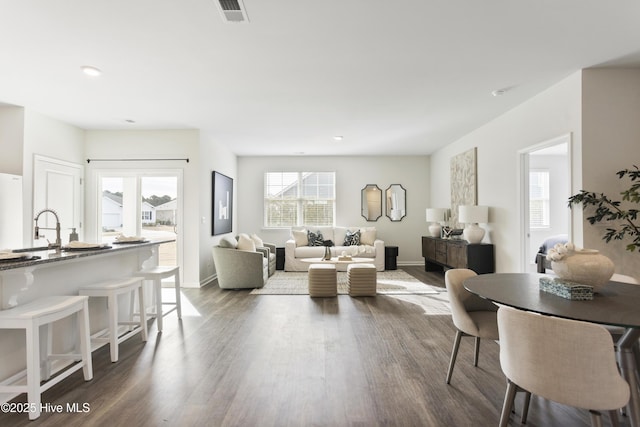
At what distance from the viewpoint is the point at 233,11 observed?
7.72ft

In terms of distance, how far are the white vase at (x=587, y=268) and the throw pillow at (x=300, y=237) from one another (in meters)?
5.72

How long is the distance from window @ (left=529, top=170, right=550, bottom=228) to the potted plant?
15.7 ft

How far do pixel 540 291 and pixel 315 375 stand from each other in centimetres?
163

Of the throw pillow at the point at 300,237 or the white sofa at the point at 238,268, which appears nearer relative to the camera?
the white sofa at the point at 238,268

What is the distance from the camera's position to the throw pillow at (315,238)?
746cm

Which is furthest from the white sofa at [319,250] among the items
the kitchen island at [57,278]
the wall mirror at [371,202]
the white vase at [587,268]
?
the white vase at [587,268]

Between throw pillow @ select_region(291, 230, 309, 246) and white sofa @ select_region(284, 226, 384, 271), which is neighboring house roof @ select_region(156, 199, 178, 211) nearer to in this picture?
white sofa @ select_region(284, 226, 384, 271)

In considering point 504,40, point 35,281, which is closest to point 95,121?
point 35,281

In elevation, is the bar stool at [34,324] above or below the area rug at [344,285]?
above

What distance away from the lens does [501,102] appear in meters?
4.32

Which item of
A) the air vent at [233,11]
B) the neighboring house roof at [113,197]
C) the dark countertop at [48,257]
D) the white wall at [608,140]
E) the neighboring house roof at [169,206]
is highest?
the air vent at [233,11]

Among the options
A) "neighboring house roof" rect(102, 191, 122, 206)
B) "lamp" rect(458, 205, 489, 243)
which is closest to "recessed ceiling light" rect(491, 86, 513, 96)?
"lamp" rect(458, 205, 489, 243)

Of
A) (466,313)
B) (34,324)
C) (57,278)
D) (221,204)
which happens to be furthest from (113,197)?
(466,313)

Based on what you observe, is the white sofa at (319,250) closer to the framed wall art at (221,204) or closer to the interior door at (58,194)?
the framed wall art at (221,204)
